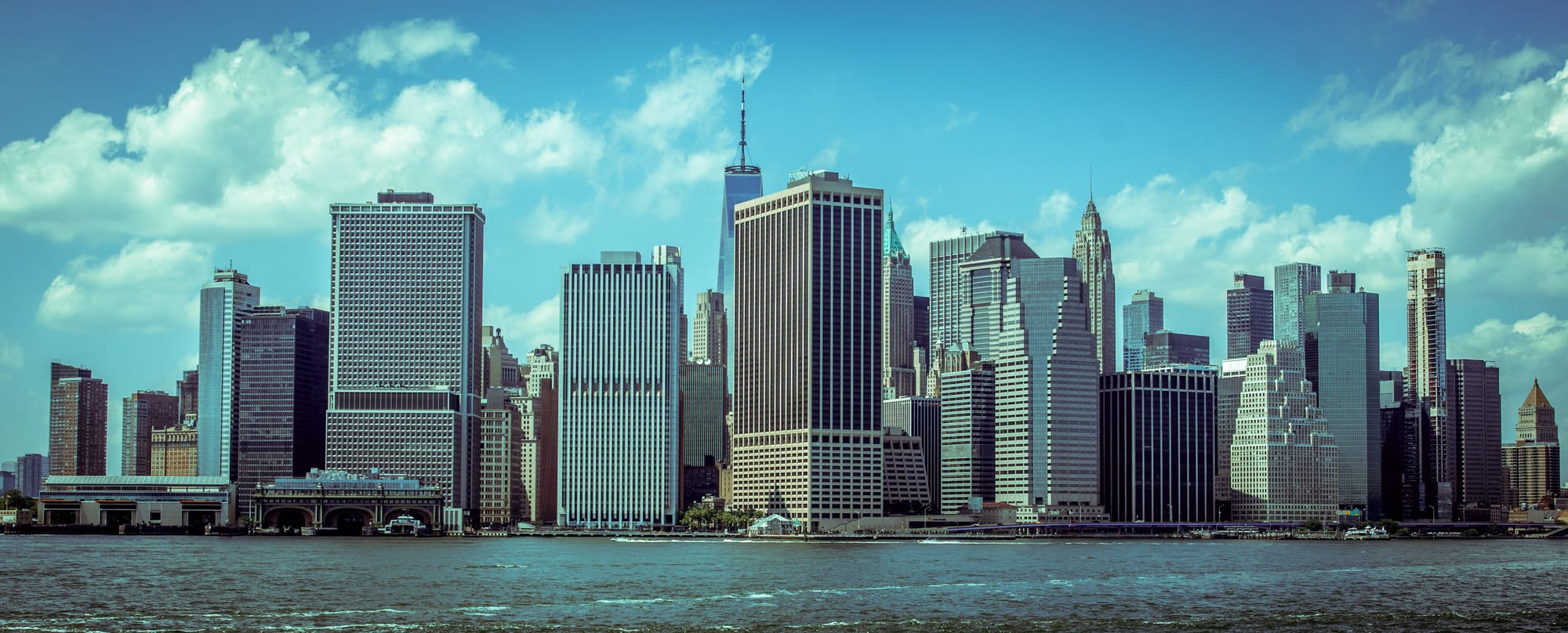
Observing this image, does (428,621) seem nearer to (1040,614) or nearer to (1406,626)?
(1040,614)

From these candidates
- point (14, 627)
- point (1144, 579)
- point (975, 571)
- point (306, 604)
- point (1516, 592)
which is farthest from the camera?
point (975, 571)

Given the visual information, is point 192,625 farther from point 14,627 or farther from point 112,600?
point 112,600

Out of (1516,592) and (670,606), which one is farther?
(1516,592)

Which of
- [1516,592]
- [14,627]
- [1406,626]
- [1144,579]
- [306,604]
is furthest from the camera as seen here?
[1144,579]

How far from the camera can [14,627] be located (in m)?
114

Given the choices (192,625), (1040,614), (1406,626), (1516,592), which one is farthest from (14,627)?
(1516,592)

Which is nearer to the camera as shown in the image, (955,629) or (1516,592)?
(955,629)

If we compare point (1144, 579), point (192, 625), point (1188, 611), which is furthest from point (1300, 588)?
point (192, 625)

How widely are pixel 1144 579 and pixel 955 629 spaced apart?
2422 inches

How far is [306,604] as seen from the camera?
A: 439ft

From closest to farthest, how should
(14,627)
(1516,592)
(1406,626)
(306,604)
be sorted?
(14,627) < (1406,626) < (306,604) < (1516,592)

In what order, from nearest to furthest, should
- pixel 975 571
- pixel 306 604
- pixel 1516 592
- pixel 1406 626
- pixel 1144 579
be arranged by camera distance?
pixel 1406 626 → pixel 306 604 → pixel 1516 592 → pixel 1144 579 → pixel 975 571

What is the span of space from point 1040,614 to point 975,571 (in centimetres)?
6516

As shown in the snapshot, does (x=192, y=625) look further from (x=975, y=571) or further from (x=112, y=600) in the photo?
(x=975, y=571)
